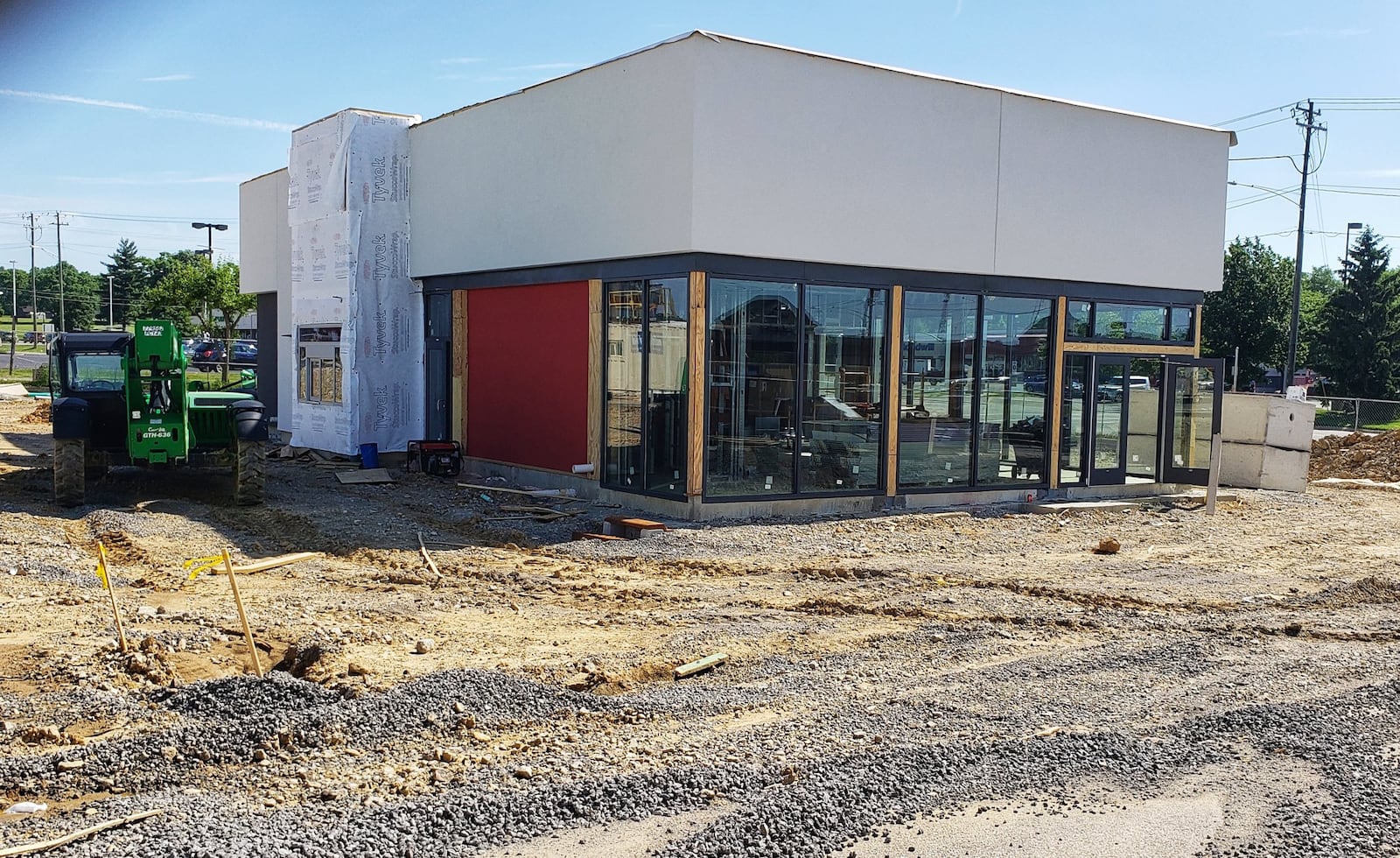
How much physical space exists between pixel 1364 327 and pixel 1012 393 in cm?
3966

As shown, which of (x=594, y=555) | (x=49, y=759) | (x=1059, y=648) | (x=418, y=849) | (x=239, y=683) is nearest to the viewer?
(x=418, y=849)

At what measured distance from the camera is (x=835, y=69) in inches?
619

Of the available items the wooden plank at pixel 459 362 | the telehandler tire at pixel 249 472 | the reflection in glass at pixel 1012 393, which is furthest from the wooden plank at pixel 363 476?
the reflection in glass at pixel 1012 393

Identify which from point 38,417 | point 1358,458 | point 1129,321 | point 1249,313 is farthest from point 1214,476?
point 1249,313

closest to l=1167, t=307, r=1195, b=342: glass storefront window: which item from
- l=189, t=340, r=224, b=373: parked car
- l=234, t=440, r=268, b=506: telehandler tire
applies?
l=234, t=440, r=268, b=506: telehandler tire

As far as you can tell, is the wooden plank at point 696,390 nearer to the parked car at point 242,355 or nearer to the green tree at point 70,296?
the parked car at point 242,355

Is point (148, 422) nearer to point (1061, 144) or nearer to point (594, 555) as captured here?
point (594, 555)

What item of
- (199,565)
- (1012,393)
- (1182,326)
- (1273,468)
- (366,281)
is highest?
(366,281)

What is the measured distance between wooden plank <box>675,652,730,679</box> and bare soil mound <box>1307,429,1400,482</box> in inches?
753

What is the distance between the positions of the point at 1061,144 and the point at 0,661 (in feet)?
52.1

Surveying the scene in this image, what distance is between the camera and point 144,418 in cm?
1567

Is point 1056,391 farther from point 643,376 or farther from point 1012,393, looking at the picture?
point 643,376

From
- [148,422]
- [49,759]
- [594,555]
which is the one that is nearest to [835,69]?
[594,555]

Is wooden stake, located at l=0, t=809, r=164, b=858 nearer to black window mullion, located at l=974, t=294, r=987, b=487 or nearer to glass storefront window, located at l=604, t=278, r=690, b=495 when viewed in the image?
glass storefront window, located at l=604, t=278, r=690, b=495
